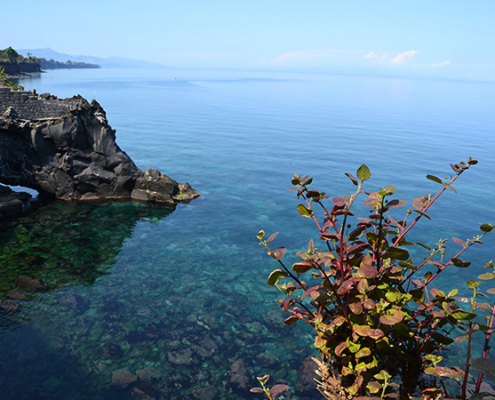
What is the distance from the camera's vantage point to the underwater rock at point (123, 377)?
10500 millimetres

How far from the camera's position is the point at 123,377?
1070 cm

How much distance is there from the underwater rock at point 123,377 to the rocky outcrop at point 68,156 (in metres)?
16.1

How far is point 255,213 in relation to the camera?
82.1 feet

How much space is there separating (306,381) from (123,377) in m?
5.51

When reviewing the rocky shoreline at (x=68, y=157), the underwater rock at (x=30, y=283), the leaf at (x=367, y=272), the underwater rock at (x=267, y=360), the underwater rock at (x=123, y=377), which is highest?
the leaf at (x=367, y=272)

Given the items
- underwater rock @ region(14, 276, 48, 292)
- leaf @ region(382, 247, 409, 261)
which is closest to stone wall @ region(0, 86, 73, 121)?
underwater rock @ region(14, 276, 48, 292)

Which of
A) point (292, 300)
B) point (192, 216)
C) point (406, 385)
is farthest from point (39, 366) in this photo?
point (192, 216)

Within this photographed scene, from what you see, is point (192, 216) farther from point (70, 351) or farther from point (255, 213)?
point (70, 351)

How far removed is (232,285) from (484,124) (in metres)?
78.1

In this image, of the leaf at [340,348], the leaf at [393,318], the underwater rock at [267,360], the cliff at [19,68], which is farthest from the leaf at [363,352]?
the cliff at [19,68]

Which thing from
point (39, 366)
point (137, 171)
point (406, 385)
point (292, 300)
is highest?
point (292, 300)

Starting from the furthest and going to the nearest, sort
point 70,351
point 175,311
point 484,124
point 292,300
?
point 484,124, point 175,311, point 70,351, point 292,300

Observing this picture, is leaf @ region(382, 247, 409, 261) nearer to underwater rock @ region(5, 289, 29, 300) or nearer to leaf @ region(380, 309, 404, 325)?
leaf @ region(380, 309, 404, 325)

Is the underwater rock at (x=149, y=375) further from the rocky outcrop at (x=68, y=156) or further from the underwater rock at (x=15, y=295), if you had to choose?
the rocky outcrop at (x=68, y=156)
